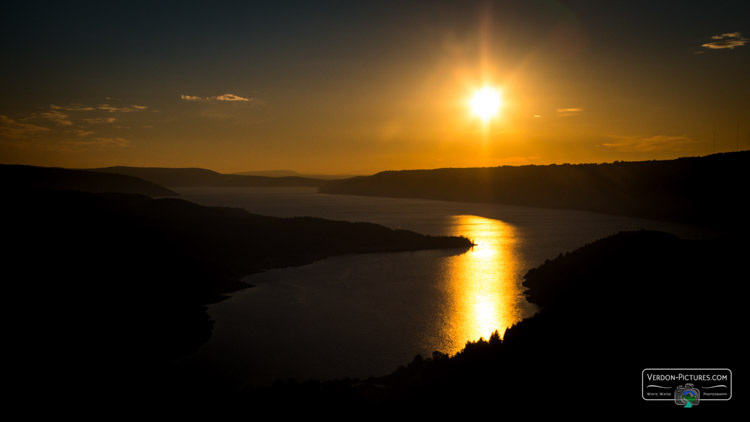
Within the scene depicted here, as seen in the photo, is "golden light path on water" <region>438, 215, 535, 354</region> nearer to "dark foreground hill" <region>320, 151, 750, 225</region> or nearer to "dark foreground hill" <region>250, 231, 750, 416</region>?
"dark foreground hill" <region>250, 231, 750, 416</region>

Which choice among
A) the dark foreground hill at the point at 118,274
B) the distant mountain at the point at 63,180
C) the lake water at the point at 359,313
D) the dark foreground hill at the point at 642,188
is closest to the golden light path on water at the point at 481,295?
the lake water at the point at 359,313

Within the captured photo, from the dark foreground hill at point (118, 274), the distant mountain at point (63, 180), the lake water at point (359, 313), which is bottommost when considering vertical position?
the lake water at point (359, 313)

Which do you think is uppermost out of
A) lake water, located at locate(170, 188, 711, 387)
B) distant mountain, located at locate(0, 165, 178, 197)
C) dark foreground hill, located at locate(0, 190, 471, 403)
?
distant mountain, located at locate(0, 165, 178, 197)

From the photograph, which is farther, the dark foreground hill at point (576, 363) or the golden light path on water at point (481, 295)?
the golden light path on water at point (481, 295)

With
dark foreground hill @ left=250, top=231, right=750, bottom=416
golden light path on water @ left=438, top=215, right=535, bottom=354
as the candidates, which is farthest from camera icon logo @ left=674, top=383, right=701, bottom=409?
golden light path on water @ left=438, top=215, right=535, bottom=354

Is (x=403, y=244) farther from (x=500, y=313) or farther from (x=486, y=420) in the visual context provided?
(x=486, y=420)

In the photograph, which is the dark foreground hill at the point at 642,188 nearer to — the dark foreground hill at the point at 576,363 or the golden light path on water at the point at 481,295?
the golden light path on water at the point at 481,295
